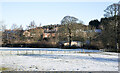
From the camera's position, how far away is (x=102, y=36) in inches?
1469

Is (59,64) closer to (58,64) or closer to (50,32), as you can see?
(58,64)

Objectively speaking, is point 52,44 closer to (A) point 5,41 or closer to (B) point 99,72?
(A) point 5,41

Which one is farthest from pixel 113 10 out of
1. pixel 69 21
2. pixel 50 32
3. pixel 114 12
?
pixel 50 32

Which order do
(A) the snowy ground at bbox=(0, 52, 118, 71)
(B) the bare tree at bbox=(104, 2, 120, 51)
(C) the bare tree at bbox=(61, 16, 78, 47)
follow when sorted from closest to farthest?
(A) the snowy ground at bbox=(0, 52, 118, 71)
(B) the bare tree at bbox=(104, 2, 120, 51)
(C) the bare tree at bbox=(61, 16, 78, 47)

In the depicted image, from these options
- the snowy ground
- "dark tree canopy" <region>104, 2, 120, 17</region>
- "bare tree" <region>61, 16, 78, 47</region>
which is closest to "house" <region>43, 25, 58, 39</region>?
"bare tree" <region>61, 16, 78, 47</region>

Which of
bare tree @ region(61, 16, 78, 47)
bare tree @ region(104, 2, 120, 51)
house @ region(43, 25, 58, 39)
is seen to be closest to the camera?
bare tree @ region(104, 2, 120, 51)

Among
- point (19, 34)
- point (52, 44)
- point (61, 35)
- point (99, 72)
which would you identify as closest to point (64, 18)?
point (61, 35)

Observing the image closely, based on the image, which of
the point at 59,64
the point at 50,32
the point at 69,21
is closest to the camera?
the point at 59,64

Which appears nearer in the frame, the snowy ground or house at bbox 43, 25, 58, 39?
the snowy ground

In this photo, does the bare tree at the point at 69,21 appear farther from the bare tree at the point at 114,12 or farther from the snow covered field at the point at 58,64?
the snow covered field at the point at 58,64

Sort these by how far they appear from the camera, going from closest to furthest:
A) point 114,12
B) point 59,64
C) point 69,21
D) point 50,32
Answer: point 59,64 → point 114,12 → point 69,21 → point 50,32

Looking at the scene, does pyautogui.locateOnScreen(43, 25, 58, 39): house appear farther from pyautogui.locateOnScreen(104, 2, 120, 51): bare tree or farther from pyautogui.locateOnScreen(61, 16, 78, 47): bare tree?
pyautogui.locateOnScreen(104, 2, 120, 51): bare tree

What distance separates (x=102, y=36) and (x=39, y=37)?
31609 mm

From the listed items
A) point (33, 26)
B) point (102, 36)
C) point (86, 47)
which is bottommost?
point (86, 47)
